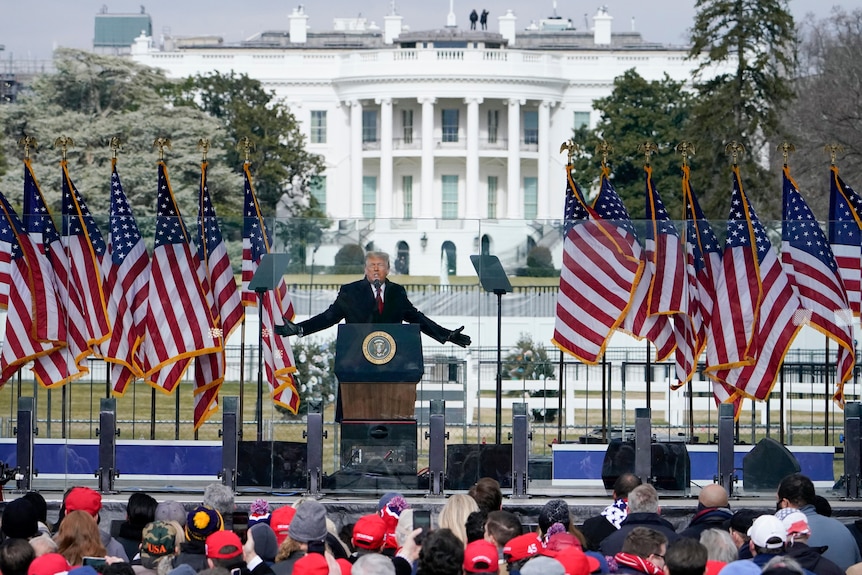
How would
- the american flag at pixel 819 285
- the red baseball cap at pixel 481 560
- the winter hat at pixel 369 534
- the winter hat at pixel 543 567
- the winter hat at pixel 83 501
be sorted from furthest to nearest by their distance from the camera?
the american flag at pixel 819 285, the winter hat at pixel 83 501, the winter hat at pixel 369 534, the red baseball cap at pixel 481 560, the winter hat at pixel 543 567

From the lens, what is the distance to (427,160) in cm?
9750

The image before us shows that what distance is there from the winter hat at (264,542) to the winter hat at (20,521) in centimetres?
153

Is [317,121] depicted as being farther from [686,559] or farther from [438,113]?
[686,559]

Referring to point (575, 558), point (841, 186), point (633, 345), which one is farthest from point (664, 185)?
point (575, 558)

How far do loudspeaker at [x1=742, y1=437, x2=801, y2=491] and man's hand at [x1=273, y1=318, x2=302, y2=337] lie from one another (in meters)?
4.36

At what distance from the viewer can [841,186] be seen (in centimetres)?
1944

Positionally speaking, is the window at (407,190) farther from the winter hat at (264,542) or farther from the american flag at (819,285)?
the winter hat at (264,542)

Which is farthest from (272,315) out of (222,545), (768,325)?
(222,545)

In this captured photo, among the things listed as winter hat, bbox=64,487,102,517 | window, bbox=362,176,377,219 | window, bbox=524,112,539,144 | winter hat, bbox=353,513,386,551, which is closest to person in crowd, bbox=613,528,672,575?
winter hat, bbox=353,513,386,551

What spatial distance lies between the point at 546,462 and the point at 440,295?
1.96 metres

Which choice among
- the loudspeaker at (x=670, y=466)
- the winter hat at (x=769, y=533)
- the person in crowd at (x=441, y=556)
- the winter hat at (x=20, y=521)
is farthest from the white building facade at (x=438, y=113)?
the person in crowd at (x=441, y=556)

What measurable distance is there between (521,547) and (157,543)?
2.15 meters

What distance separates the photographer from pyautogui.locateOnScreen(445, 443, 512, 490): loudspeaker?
17609 millimetres

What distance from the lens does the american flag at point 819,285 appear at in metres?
18.4
